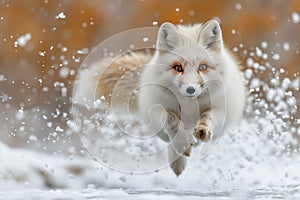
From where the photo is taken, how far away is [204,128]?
257cm

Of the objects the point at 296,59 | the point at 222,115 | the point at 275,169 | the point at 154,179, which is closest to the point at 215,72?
the point at 222,115

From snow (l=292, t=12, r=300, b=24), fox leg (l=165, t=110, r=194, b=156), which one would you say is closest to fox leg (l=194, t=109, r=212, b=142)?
fox leg (l=165, t=110, r=194, b=156)

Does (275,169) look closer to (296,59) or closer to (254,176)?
(254,176)

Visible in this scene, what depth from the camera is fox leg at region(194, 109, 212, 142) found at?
2.55 m

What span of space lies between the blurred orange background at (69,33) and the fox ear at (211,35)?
1308 millimetres

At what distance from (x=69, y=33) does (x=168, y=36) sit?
169 centimetres

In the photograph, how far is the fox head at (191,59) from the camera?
2.67 meters

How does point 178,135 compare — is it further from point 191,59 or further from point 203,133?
point 191,59

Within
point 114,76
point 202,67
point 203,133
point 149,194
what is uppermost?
point 114,76

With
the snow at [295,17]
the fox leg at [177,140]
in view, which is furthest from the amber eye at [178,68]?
the snow at [295,17]

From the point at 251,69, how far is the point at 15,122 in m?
1.68

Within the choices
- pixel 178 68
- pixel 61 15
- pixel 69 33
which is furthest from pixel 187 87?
pixel 61 15

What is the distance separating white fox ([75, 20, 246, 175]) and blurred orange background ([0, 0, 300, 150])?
4.14ft

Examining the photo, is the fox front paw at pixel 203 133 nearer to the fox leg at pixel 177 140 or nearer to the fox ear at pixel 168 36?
the fox leg at pixel 177 140
